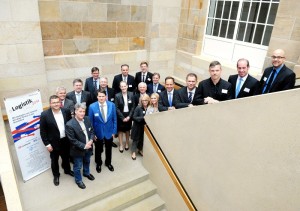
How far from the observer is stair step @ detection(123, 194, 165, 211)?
4453 millimetres

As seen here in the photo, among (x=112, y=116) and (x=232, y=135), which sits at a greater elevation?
(x=232, y=135)

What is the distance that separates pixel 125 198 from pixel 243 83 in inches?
119

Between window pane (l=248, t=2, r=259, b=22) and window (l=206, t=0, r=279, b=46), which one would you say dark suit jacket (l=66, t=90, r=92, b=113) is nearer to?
window (l=206, t=0, r=279, b=46)

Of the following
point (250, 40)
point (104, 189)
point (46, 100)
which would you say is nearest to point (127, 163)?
point (104, 189)

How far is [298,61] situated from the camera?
16.8 ft

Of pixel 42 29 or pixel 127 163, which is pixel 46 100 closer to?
pixel 42 29

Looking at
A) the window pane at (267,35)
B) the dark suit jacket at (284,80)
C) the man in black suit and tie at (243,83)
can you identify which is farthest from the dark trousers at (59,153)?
the window pane at (267,35)

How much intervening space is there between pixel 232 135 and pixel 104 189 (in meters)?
2.84

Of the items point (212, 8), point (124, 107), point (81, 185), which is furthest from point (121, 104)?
point (212, 8)

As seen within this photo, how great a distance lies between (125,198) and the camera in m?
4.47

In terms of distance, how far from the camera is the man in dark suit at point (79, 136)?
3.97m

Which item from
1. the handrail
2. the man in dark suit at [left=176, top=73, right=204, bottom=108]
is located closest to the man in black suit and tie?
the man in dark suit at [left=176, top=73, right=204, bottom=108]

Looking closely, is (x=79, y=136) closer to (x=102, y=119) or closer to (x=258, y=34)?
(x=102, y=119)

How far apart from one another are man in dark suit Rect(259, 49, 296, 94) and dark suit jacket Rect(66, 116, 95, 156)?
315 cm
